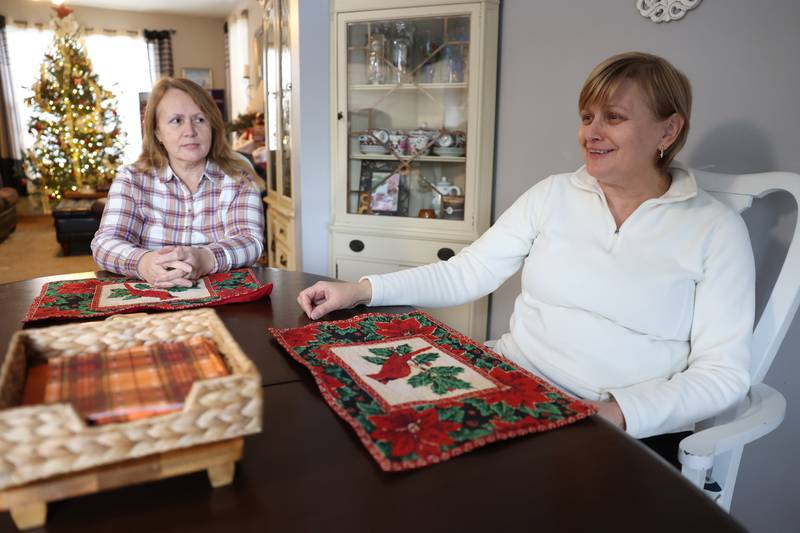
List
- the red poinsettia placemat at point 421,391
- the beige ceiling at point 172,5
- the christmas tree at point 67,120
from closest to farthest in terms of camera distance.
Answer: the red poinsettia placemat at point 421,391 → the christmas tree at point 67,120 → the beige ceiling at point 172,5

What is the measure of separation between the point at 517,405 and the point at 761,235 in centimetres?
116

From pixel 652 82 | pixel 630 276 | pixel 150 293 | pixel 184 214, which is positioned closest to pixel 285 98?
pixel 184 214

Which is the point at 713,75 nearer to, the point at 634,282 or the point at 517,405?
the point at 634,282

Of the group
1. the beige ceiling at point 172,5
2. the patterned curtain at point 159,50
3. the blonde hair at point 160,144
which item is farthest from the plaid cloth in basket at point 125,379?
the patterned curtain at point 159,50

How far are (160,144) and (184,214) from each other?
244 mm

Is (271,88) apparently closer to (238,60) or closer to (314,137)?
(314,137)

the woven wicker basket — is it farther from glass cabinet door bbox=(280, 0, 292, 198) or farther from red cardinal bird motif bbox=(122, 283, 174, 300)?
glass cabinet door bbox=(280, 0, 292, 198)

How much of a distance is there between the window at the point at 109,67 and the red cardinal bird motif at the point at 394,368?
25.2ft

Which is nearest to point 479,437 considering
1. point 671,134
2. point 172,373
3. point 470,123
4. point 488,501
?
point 488,501

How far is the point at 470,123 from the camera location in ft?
7.87

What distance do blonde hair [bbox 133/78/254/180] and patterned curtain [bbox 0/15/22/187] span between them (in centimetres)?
720

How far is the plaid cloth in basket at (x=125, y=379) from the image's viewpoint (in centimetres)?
55

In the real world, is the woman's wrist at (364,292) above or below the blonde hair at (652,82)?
below

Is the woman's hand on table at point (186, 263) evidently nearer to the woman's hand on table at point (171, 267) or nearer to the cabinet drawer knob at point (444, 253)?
the woman's hand on table at point (171, 267)
